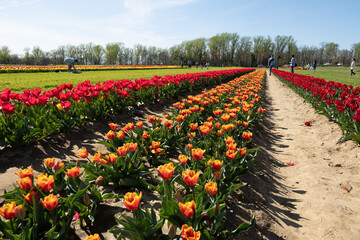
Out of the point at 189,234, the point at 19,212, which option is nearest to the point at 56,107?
the point at 19,212

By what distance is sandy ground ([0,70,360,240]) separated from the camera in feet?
7.75

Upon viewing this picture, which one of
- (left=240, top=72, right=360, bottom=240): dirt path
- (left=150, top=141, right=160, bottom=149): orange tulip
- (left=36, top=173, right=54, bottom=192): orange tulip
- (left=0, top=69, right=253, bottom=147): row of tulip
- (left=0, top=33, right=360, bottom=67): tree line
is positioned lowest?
(left=240, top=72, right=360, bottom=240): dirt path

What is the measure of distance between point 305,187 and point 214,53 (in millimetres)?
94560

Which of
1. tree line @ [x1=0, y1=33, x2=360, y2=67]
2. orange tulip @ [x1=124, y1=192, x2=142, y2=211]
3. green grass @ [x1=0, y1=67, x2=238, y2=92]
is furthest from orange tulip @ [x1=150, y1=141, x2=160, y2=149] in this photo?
tree line @ [x1=0, y1=33, x2=360, y2=67]

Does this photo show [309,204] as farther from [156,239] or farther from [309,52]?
[309,52]

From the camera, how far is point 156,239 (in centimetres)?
175

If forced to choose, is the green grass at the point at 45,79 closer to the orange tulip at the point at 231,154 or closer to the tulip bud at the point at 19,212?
the tulip bud at the point at 19,212

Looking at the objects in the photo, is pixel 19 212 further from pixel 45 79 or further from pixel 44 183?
pixel 45 79

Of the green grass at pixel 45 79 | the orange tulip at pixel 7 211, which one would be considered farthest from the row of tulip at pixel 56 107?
the green grass at pixel 45 79

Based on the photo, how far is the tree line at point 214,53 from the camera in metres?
92.6

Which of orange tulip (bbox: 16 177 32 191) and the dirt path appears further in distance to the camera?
the dirt path

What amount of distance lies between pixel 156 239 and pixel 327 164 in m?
3.62

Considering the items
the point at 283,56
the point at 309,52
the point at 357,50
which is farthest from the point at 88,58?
the point at 357,50

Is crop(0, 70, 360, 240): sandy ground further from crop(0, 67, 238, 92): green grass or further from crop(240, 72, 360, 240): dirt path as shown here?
crop(0, 67, 238, 92): green grass
